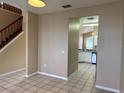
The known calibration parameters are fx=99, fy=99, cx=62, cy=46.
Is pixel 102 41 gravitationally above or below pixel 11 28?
below

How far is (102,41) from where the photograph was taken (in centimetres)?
326

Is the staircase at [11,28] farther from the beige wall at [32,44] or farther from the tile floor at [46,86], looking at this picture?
the tile floor at [46,86]

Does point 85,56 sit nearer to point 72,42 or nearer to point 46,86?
point 72,42

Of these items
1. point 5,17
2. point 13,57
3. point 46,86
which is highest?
point 5,17

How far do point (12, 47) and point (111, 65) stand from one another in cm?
418

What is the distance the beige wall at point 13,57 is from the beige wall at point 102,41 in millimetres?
1791

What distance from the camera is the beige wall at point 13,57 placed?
424 cm

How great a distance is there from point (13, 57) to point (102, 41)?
3.96 meters

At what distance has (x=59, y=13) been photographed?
160 inches

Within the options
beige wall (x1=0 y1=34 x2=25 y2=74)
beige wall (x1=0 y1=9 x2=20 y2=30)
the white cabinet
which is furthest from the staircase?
the white cabinet

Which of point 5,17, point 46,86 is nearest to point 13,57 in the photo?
point 46,86

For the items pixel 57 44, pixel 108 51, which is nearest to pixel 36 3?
pixel 57 44

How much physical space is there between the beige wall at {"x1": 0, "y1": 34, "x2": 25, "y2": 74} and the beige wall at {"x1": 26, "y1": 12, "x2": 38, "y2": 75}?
0.99m

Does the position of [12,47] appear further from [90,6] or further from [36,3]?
[90,6]
